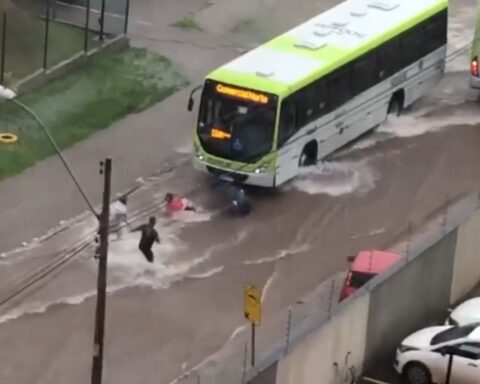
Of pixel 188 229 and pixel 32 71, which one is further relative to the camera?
pixel 32 71

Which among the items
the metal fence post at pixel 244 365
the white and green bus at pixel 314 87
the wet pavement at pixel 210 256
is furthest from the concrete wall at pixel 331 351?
the white and green bus at pixel 314 87

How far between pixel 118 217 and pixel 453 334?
24.6ft

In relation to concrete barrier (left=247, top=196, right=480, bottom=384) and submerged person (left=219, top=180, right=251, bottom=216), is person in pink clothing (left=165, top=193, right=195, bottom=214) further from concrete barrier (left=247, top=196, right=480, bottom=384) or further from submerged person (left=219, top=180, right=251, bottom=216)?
concrete barrier (left=247, top=196, right=480, bottom=384)

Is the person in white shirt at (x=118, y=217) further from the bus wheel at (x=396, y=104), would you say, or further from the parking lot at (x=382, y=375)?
the bus wheel at (x=396, y=104)

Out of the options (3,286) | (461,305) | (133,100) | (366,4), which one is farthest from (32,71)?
(461,305)

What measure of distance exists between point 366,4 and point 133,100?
5.60m

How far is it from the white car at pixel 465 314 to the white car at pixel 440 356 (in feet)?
2.62

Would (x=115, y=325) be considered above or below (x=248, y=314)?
below

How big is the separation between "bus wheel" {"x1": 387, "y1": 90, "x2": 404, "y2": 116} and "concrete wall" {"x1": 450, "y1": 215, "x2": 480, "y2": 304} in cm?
785

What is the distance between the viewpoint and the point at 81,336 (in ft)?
96.4

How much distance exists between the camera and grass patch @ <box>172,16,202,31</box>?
4500 cm

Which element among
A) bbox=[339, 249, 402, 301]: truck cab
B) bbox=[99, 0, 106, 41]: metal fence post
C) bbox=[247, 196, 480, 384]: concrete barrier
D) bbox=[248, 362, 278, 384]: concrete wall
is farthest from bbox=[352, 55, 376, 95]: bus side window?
bbox=[248, 362, 278, 384]: concrete wall

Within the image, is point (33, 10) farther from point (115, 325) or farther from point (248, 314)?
point (248, 314)

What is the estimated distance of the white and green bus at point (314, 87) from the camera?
114ft
